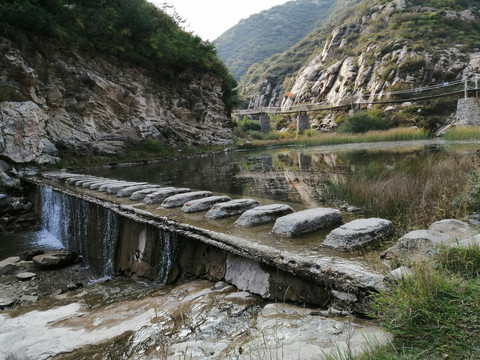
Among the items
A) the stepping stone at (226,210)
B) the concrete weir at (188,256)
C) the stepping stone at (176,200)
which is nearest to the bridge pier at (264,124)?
the concrete weir at (188,256)

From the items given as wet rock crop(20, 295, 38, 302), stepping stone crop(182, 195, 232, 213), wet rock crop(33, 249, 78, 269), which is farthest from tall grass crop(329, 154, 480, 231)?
wet rock crop(33, 249, 78, 269)

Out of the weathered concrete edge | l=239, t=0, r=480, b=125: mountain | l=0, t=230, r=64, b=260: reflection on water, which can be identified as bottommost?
l=0, t=230, r=64, b=260: reflection on water

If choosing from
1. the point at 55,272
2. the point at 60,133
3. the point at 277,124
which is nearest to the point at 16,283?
the point at 55,272

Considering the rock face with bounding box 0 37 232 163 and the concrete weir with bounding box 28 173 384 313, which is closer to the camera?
the concrete weir with bounding box 28 173 384 313

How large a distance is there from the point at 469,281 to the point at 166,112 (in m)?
18.9

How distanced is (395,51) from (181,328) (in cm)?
Result: 4255

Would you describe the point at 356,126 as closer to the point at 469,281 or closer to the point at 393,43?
the point at 393,43

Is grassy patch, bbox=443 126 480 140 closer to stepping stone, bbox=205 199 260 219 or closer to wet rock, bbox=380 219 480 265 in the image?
stepping stone, bbox=205 199 260 219

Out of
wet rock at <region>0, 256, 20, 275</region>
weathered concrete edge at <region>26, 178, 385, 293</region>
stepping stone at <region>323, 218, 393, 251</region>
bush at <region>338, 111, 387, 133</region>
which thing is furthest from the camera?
bush at <region>338, 111, 387, 133</region>

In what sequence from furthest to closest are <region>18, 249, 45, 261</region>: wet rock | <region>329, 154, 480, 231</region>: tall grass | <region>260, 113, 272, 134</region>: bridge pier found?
<region>260, 113, 272, 134</region>: bridge pier < <region>18, 249, 45, 261</region>: wet rock < <region>329, 154, 480, 231</region>: tall grass

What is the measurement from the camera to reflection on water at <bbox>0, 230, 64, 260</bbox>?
5.46 meters

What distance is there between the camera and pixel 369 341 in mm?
1172

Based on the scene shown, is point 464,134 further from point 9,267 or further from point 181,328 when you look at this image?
point 9,267

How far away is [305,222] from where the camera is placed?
2359 mm
